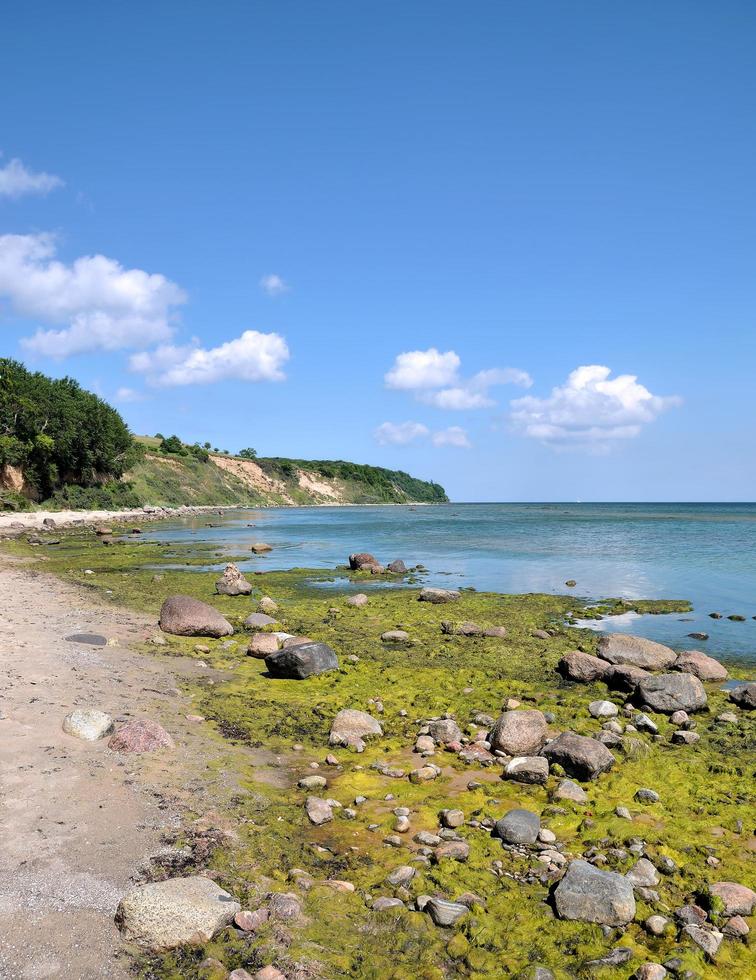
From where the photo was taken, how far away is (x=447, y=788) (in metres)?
8.55

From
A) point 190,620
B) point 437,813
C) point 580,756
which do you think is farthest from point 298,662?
point 580,756

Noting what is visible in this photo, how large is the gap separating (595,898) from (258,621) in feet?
44.3

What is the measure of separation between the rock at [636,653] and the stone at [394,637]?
5.13 m

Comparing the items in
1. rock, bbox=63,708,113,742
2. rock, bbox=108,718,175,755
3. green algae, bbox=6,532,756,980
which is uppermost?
rock, bbox=63,708,113,742

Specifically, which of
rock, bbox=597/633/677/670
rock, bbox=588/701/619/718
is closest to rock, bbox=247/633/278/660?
rock, bbox=588/701/619/718

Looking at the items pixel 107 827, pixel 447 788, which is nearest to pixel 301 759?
pixel 447 788

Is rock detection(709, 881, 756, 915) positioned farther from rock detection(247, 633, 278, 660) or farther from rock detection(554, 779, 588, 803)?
rock detection(247, 633, 278, 660)

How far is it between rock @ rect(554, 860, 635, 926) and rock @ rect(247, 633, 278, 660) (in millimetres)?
9523

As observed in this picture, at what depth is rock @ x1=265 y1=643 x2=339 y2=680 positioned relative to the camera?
1329 centimetres

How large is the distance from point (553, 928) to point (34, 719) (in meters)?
Answer: 7.06

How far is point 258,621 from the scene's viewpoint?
18172mm

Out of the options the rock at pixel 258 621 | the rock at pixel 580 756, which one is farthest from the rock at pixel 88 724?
the rock at pixel 258 621

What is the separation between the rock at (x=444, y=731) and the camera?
1013cm

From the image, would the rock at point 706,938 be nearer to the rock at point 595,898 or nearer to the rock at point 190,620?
the rock at point 595,898
